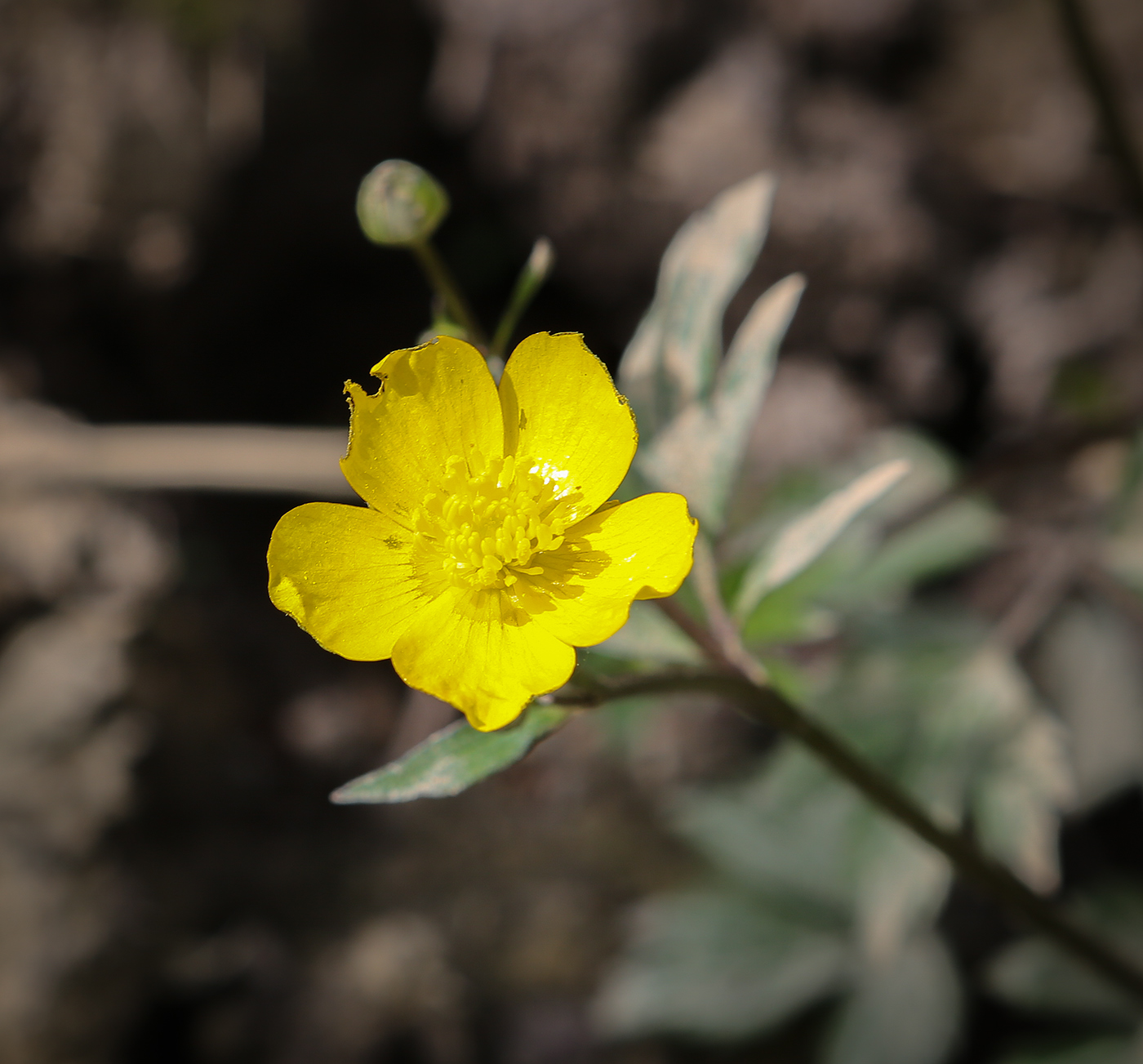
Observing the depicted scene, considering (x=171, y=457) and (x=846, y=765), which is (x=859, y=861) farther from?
(x=171, y=457)

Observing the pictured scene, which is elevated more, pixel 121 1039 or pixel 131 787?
pixel 131 787

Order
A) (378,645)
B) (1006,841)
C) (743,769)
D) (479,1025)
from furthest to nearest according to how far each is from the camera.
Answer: (743,769), (479,1025), (1006,841), (378,645)

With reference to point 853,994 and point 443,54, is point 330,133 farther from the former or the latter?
point 853,994

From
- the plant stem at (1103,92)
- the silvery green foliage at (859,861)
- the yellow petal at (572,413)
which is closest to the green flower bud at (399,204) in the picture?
the yellow petal at (572,413)

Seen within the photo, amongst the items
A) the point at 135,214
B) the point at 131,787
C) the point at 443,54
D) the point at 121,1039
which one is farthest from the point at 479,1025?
the point at 443,54

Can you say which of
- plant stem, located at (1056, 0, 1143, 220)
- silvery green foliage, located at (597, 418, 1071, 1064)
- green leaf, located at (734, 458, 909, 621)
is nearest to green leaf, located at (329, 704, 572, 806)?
green leaf, located at (734, 458, 909, 621)

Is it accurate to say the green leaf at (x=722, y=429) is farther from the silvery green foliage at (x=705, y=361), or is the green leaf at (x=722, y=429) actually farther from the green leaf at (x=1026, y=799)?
the green leaf at (x=1026, y=799)
